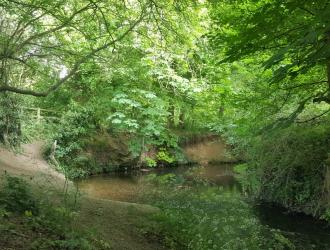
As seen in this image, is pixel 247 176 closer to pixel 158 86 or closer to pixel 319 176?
pixel 319 176

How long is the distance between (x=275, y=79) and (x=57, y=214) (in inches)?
185

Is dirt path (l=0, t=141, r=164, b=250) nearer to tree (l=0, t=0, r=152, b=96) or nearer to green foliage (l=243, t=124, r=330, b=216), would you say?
tree (l=0, t=0, r=152, b=96)

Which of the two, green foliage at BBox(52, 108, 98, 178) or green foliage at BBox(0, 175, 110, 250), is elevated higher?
green foliage at BBox(52, 108, 98, 178)

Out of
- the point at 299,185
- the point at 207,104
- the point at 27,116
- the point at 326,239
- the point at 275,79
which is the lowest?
the point at 326,239

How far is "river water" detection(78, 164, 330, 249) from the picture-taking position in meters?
10.0

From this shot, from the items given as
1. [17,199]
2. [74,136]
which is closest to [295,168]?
[17,199]

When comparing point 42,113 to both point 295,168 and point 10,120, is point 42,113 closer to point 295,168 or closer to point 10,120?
point 10,120

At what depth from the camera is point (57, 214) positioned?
6598 millimetres

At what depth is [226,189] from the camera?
1805 cm

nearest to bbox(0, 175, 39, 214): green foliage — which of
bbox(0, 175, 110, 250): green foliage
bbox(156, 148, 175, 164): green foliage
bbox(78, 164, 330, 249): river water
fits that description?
bbox(0, 175, 110, 250): green foliage

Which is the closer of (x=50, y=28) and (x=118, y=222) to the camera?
(x=118, y=222)

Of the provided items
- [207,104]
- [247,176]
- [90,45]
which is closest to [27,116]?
[90,45]

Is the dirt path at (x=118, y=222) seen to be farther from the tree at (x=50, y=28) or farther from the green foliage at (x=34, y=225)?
the tree at (x=50, y=28)

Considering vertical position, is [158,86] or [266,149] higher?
[158,86]
